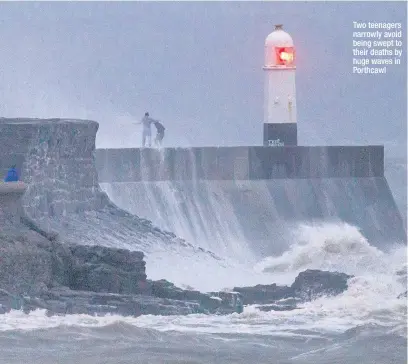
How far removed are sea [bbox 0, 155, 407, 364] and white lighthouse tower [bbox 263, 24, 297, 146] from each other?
14.5ft

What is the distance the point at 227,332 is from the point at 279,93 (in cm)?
879

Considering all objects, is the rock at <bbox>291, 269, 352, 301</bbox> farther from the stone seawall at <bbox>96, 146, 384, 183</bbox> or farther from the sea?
the stone seawall at <bbox>96, 146, 384, 183</bbox>

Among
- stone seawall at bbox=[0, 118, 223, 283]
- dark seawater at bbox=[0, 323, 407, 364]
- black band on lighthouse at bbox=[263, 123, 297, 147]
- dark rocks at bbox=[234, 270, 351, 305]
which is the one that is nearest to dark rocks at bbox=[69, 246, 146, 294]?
stone seawall at bbox=[0, 118, 223, 283]

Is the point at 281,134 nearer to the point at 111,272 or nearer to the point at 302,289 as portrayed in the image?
the point at 302,289

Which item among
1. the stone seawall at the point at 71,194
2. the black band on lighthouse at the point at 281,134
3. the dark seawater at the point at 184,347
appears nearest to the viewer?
the dark seawater at the point at 184,347

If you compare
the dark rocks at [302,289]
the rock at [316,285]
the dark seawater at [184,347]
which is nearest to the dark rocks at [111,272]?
the dark seawater at [184,347]

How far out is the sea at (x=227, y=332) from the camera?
2016 cm

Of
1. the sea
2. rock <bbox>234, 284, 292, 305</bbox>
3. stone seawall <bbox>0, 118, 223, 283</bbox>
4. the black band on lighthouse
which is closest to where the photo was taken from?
the sea

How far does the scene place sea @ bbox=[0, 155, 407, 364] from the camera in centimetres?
2016

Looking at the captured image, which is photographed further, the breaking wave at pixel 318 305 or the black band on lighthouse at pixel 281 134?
the black band on lighthouse at pixel 281 134

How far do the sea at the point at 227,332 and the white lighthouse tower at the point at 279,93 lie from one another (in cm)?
441

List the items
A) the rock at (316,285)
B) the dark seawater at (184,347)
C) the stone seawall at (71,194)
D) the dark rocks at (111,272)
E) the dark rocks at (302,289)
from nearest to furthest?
the dark seawater at (184,347) < the dark rocks at (111,272) < the dark rocks at (302,289) < the rock at (316,285) < the stone seawall at (71,194)

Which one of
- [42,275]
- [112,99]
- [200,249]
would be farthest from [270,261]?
[112,99]

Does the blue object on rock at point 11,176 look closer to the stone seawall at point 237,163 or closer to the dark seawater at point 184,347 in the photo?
the dark seawater at point 184,347
